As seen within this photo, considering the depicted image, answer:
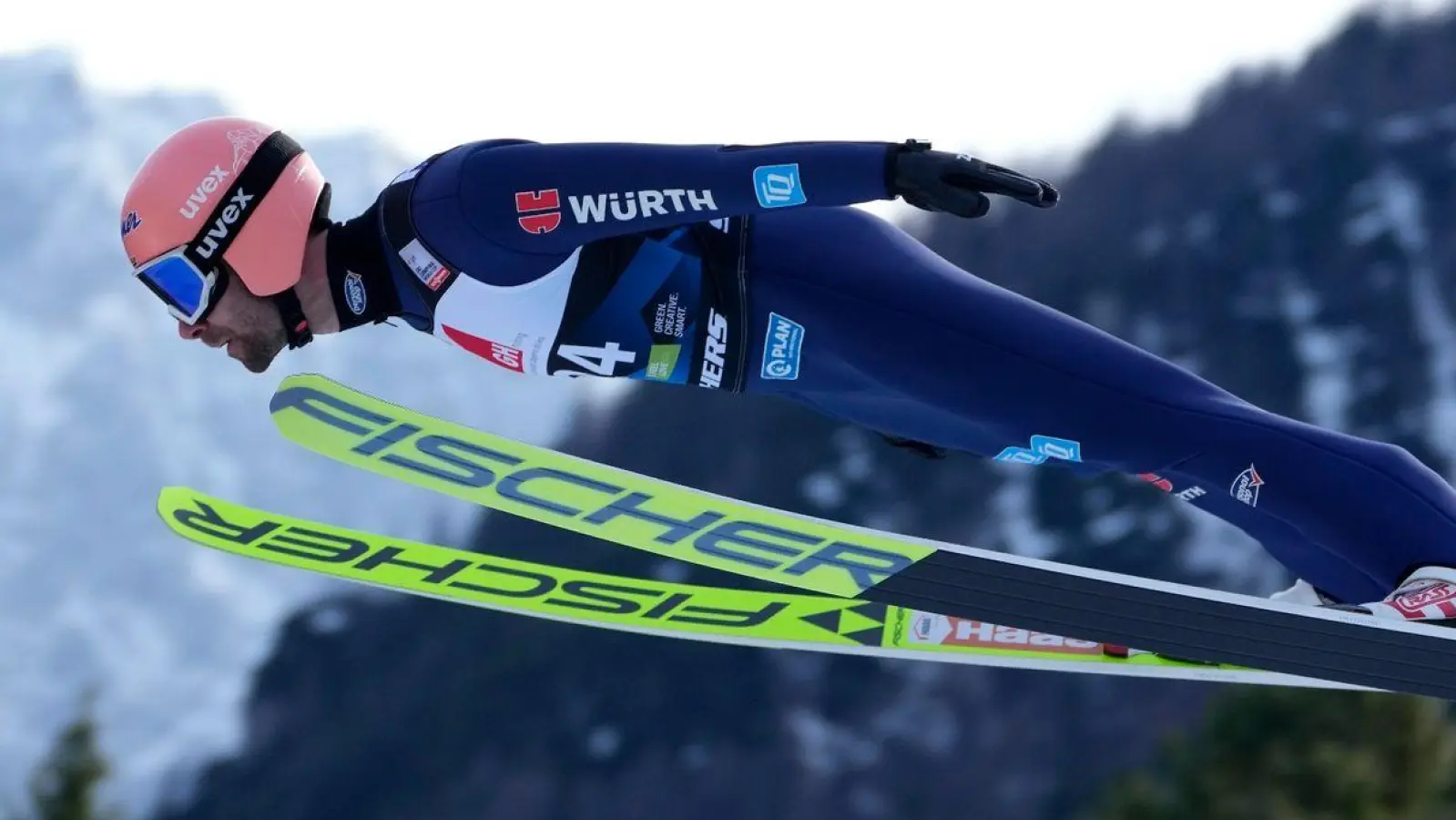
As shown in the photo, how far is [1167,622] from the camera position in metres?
4.68

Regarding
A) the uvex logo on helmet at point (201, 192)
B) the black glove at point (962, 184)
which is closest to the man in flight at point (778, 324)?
the uvex logo on helmet at point (201, 192)

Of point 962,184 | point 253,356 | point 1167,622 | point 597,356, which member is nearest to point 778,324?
point 597,356

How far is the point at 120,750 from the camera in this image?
47750 millimetres

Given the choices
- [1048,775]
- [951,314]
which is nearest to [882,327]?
[951,314]

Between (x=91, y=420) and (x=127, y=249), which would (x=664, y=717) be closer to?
(x=127, y=249)

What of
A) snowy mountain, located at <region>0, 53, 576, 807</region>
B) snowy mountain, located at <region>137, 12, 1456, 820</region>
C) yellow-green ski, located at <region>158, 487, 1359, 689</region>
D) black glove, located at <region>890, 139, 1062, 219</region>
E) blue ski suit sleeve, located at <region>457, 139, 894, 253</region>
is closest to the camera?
black glove, located at <region>890, 139, 1062, 219</region>

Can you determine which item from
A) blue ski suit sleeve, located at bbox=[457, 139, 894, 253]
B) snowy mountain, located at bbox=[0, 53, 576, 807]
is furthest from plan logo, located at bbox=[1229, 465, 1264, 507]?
snowy mountain, located at bbox=[0, 53, 576, 807]

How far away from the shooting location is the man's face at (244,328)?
479cm

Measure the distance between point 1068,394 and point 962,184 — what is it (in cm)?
91

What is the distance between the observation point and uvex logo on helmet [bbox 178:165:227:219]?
4750 millimetres

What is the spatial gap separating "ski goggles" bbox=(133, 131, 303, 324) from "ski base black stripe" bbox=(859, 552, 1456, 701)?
1699mm

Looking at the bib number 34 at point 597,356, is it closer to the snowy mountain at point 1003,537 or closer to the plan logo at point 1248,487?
the plan logo at point 1248,487

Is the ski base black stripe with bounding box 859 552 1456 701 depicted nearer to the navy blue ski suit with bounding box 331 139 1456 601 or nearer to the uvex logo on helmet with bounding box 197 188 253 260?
the navy blue ski suit with bounding box 331 139 1456 601

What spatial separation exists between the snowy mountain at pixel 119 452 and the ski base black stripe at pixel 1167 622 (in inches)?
1641
